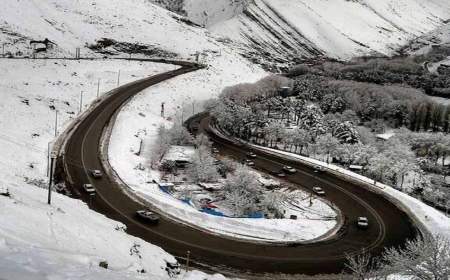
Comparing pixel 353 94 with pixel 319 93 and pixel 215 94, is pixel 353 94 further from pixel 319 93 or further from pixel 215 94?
pixel 215 94

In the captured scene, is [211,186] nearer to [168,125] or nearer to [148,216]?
[148,216]

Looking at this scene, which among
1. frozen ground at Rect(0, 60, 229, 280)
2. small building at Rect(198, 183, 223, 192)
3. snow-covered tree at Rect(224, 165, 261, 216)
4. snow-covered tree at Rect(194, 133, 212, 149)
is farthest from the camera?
snow-covered tree at Rect(194, 133, 212, 149)

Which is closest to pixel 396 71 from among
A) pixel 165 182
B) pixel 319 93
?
pixel 319 93

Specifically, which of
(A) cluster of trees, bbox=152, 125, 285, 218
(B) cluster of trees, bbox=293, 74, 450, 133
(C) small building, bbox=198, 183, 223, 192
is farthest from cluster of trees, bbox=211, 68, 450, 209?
(C) small building, bbox=198, 183, 223, 192

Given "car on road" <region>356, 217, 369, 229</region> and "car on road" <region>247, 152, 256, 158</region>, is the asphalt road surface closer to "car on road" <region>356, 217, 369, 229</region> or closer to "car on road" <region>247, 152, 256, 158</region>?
"car on road" <region>356, 217, 369, 229</region>

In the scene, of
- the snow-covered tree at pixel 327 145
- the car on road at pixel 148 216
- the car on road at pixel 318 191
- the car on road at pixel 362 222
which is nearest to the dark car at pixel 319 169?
the car on road at pixel 318 191

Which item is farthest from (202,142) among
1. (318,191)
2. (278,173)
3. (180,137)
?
(318,191)

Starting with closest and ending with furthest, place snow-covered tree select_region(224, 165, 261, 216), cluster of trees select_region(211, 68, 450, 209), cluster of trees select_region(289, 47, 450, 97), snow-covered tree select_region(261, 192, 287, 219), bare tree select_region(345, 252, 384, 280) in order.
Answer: bare tree select_region(345, 252, 384, 280) < snow-covered tree select_region(261, 192, 287, 219) < snow-covered tree select_region(224, 165, 261, 216) < cluster of trees select_region(211, 68, 450, 209) < cluster of trees select_region(289, 47, 450, 97)
